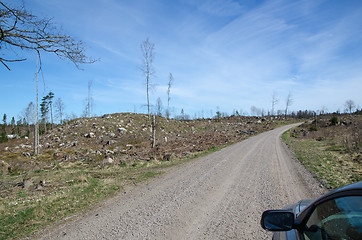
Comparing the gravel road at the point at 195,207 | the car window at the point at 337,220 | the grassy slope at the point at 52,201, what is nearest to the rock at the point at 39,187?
the grassy slope at the point at 52,201

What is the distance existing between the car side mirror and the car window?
15cm

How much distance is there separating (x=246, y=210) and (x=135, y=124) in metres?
31.6

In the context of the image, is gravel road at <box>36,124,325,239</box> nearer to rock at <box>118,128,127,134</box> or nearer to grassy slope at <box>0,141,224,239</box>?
grassy slope at <box>0,141,224,239</box>

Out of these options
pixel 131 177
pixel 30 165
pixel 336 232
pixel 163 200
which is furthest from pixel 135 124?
pixel 336 232

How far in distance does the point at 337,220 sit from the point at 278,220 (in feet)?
1.71

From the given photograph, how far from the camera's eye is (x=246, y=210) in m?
5.09

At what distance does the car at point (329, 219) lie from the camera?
1.54 m

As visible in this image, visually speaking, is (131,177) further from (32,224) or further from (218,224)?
(218,224)

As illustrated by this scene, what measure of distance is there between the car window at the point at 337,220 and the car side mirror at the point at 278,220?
0.15m

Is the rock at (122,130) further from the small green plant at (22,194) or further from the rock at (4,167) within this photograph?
the small green plant at (22,194)

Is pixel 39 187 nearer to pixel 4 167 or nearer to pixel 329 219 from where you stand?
pixel 4 167

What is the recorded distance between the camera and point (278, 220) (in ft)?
6.63

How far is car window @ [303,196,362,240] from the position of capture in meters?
1.53

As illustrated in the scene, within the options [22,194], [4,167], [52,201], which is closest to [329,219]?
[52,201]
